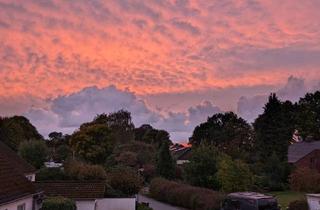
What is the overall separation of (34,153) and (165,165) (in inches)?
834

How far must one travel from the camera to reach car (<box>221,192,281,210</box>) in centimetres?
3192

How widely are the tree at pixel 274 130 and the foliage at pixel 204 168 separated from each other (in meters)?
29.9

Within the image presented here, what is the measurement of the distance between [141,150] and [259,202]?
5662cm

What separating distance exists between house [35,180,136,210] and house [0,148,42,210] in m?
4.74

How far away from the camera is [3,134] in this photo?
78875mm

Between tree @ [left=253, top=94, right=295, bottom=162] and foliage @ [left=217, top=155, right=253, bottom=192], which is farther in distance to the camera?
tree @ [left=253, top=94, right=295, bottom=162]

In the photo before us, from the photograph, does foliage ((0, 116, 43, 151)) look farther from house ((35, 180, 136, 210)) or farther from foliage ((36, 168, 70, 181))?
house ((35, 180, 136, 210))

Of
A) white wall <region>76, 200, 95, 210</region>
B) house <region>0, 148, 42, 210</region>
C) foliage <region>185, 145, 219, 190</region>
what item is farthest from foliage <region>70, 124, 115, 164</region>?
house <region>0, 148, 42, 210</region>

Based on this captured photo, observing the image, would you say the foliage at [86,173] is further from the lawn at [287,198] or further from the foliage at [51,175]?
the lawn at [287,198]

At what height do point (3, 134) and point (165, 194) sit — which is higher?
point (3, 134)

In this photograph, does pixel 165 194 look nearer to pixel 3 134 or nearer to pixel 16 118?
pixel 3 134

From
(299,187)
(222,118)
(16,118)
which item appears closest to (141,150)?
(16,118)

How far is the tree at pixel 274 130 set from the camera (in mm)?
87312

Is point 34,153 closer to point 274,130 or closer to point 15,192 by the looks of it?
point 15,192
